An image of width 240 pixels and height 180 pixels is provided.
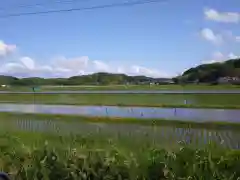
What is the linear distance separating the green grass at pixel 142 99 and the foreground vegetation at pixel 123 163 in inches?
1197

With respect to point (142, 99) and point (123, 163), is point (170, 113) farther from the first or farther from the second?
point (123, 163)

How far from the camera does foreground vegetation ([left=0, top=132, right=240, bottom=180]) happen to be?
4.41m

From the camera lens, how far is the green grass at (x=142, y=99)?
124ft

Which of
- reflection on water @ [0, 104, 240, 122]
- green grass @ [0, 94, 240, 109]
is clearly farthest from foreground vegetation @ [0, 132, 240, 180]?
green grass @ [0, 94, 240, 109]

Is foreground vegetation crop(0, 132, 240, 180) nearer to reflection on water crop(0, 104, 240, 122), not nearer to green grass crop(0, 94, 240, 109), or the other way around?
reflection on water crop(0, 104, 240, 122)

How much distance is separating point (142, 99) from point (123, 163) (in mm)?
41184

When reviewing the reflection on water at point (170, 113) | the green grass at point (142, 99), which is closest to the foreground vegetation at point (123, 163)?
the reflection on water at point (170, 113)

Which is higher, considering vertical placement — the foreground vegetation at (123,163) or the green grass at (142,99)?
the foreground vegetation at (123,163)

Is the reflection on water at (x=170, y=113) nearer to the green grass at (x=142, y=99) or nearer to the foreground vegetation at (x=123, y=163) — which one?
the green grass at (x=142, y=99)

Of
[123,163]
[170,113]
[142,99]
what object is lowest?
[170,113]

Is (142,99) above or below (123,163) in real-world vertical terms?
below

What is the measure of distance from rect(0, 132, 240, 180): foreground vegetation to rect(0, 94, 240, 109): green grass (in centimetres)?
3040

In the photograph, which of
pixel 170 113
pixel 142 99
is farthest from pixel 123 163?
pixel 142 99

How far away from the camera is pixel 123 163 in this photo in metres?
4.52
